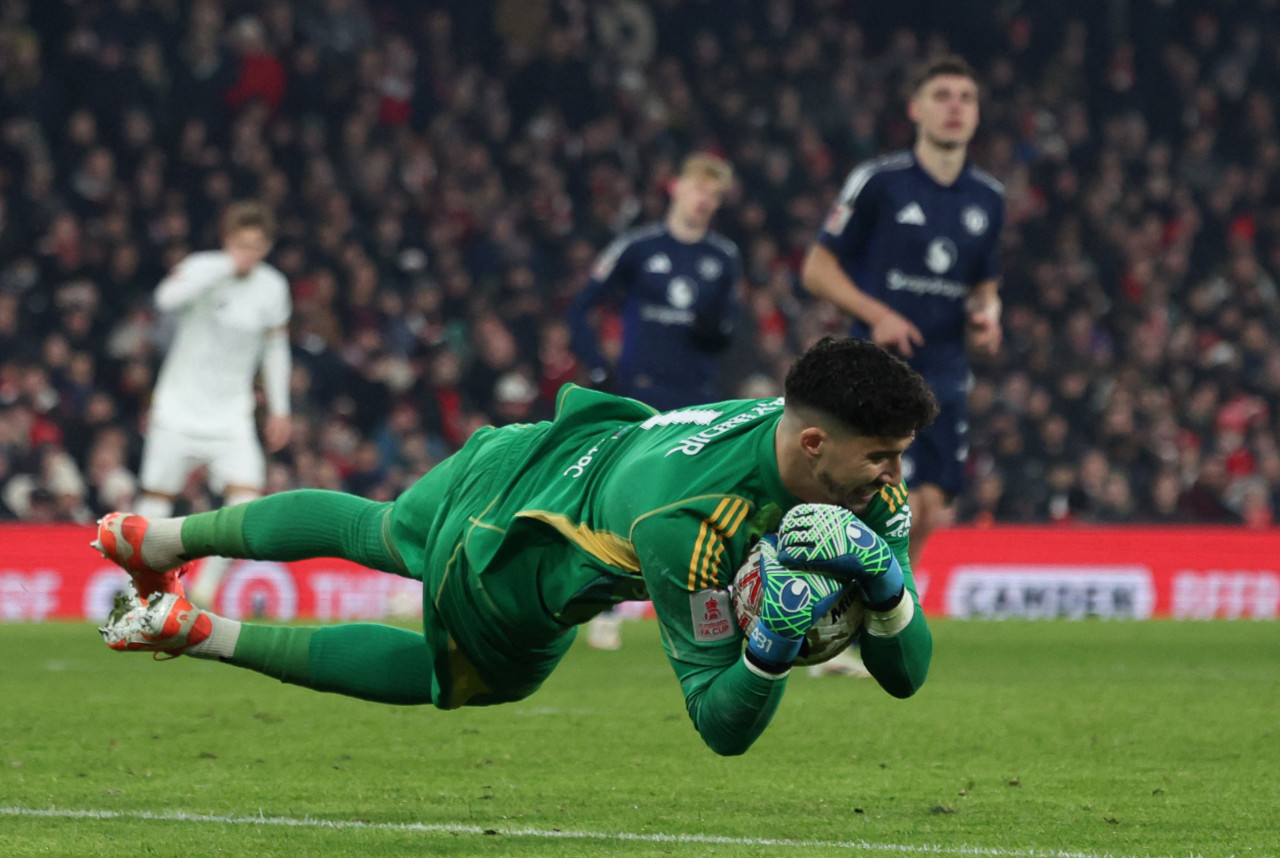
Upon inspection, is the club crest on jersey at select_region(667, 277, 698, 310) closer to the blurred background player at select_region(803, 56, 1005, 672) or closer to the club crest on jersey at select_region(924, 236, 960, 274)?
the blurred background player at select_region(803, 56, 1005, 672)

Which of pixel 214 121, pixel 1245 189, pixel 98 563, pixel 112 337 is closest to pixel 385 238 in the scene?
pixel 214 121

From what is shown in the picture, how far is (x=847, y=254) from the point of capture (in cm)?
824

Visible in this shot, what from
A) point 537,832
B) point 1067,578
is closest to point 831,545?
point 537,832

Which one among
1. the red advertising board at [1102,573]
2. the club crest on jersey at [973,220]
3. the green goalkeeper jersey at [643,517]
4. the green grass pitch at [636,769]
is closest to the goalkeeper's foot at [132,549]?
the green grass pitch at [636,769]

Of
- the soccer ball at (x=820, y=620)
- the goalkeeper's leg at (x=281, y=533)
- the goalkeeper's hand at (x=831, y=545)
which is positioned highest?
the goalkeeper's hand at (x=831, y=545)

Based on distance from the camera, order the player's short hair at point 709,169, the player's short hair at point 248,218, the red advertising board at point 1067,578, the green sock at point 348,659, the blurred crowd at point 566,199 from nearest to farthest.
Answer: the green sock at point 348,659, the player's short hair at point 709,169, the player's short hair at point 248,218, the red advertising board at point 1067,578, the blurred crowd at point 566,199

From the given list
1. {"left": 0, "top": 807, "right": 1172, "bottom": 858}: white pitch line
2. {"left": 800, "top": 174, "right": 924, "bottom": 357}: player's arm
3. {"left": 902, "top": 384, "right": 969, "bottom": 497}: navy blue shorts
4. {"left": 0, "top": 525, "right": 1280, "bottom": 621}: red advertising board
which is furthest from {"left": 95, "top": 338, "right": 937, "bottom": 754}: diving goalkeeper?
{"left": 0, "top": 525, "right": 1280, "bottom": 621}: red advertising board

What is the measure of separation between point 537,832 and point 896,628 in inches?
43.2

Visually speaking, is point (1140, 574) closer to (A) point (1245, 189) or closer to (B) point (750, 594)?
(A) point (1245, 189)

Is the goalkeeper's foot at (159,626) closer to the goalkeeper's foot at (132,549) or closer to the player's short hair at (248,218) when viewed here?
the goalkeeper's foot at (132,549)

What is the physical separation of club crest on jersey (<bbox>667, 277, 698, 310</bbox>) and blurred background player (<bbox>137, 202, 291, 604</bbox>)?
2.34 metres

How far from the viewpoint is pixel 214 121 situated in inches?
648

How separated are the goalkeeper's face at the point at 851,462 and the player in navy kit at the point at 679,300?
637 centimetres

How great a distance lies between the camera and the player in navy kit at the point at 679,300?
10.2m
